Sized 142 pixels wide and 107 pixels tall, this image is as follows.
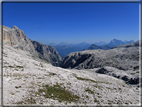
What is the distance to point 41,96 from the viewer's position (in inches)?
587

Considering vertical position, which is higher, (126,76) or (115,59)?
(115,59)

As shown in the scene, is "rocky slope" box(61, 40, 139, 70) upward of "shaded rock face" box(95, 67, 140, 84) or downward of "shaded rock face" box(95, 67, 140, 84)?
upward

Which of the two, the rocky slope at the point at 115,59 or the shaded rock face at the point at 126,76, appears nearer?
the shaded rock face at the point at 126,76

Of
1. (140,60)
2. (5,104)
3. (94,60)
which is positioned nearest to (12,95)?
(5,104)

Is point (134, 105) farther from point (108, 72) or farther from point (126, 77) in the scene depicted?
point (108, 72)

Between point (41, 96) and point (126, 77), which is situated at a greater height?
point (41, 96)

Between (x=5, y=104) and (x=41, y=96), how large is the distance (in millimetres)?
4954

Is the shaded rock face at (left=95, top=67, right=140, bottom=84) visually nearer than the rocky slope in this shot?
Yes

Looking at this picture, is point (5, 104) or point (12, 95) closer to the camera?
point (5, 104)

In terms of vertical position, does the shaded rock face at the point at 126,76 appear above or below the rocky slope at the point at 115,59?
below

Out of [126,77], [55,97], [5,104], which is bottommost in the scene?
[126,77]

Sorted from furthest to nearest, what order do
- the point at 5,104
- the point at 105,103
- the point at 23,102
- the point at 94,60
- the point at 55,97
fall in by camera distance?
the point at 94,60 < the point at 105,103 < the point at 55,97 < the point at 23,102 < the point at 5,104

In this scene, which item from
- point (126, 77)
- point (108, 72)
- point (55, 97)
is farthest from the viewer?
point (108, 72)

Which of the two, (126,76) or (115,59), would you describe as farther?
(115,59)
